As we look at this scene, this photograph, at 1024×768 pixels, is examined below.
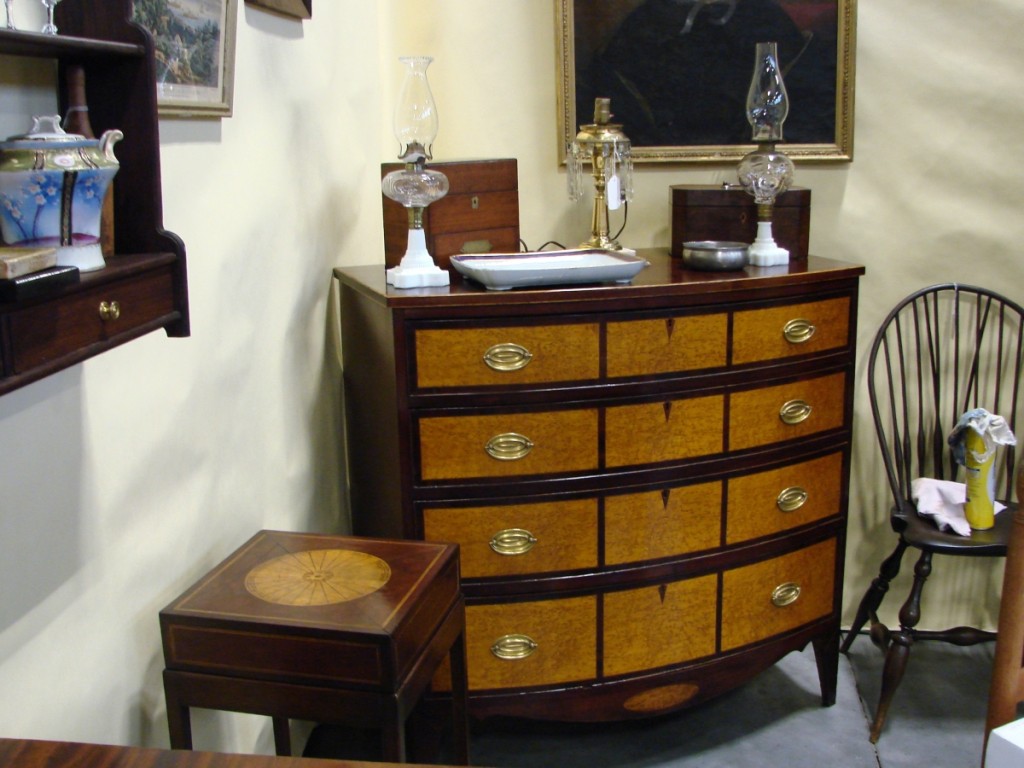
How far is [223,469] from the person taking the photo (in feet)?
6.93

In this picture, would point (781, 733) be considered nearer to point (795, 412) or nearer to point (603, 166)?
point (795, 412)

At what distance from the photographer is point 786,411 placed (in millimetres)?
2600

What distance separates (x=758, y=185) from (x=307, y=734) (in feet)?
5.96

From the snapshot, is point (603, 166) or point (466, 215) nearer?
point (466, 215)

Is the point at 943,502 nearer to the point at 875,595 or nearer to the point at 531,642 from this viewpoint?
the point at 875,595

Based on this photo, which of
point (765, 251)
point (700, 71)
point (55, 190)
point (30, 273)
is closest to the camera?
point (30, 273)

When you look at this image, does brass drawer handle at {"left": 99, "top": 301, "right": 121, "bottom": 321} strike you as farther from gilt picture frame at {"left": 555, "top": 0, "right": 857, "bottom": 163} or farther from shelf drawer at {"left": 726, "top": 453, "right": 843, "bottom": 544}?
gilt picture frame at {"left": 555, "top": 0, "right": 857, "bottom": 163}

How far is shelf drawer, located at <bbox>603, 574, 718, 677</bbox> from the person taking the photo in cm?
252

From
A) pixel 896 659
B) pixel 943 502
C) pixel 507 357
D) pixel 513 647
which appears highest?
pixel 507 357

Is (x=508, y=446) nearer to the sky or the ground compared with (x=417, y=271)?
nearer to the ground

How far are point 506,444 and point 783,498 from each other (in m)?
0.77

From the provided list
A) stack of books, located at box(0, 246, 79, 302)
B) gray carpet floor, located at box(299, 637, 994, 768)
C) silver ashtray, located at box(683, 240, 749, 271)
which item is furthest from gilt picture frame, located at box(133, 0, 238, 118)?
gray carpet floor, located at box(299, 637, 994, 768)

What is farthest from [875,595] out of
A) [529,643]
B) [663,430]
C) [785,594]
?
[529,643]

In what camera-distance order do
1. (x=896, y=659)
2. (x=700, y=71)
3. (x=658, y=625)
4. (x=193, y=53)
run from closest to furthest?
(x=193, y=53) < (x=658, y=625) < (x=896, y=659) < (x=700, y=71)
